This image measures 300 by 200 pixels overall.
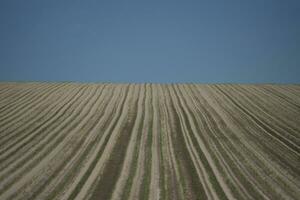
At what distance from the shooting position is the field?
1365cm

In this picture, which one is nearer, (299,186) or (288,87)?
(299,186)

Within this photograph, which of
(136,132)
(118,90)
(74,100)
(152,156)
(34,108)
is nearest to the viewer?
(152,156)

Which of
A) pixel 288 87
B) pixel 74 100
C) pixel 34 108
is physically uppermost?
pixel 288 87

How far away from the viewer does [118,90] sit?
33.2 m

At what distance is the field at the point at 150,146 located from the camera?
44.8ft

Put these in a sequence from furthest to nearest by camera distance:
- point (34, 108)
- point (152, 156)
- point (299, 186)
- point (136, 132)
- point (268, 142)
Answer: point (34, 108)
point (136, 132)
point (268, 142)
point (152, 156)
point (299, 186)

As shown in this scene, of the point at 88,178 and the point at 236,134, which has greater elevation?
the point at 236,134

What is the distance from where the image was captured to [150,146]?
18.0 meters

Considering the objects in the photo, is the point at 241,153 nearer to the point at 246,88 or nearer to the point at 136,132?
the point at 136,132

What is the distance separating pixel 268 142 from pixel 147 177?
7.32 meters

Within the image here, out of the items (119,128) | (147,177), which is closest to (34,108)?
(119,128)

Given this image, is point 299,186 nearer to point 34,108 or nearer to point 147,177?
point 147,177

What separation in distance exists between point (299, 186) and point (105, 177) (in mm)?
7084

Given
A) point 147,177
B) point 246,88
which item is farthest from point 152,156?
point 246,88
